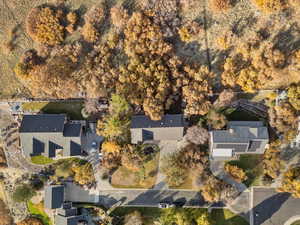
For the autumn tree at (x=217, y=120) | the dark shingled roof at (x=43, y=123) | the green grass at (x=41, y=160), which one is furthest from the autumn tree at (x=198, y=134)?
the green grass at (x=41, y=160)

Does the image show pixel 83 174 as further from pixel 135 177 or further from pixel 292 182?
pixel 292 182

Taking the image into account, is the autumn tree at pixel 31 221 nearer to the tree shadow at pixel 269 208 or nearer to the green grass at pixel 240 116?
the tree shadow at pixel 269 208

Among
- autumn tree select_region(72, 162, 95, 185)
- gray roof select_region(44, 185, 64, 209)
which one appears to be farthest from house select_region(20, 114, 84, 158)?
gray roof select_region(44, 185, 64, 209)

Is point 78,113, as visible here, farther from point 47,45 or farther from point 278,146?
point 278,146

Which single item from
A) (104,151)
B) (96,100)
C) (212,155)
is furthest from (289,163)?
(96,100)

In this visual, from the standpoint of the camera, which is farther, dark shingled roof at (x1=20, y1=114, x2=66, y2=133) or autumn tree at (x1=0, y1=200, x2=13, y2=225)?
autumn tree at (x1=0, y1=200, x2=13, y2=225)

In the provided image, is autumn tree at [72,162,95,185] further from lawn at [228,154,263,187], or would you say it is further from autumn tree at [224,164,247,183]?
lawn at [228,154,263,187]
